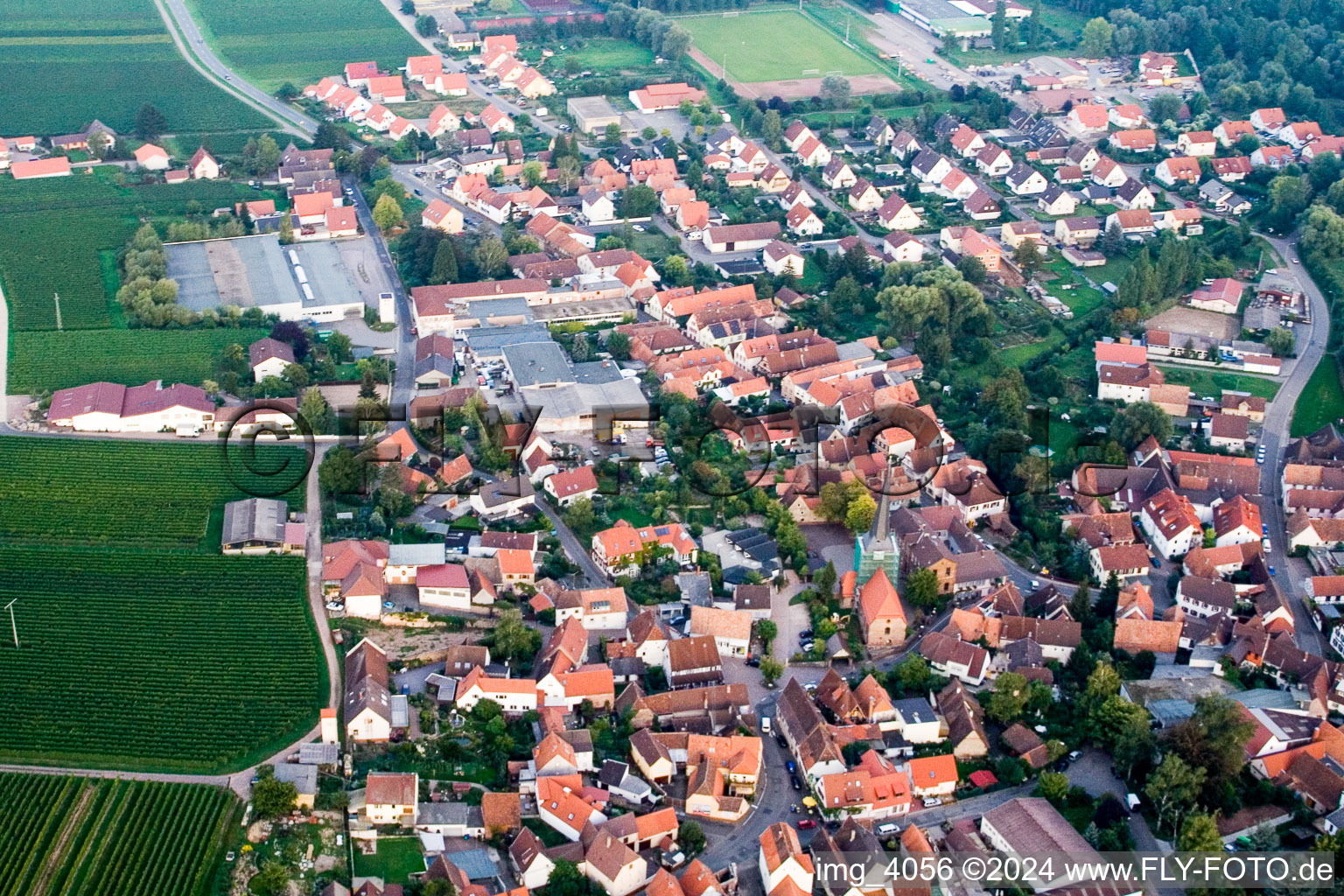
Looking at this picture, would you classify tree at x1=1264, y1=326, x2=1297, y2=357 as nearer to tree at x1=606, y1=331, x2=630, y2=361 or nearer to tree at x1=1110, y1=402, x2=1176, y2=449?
tree at x1=1110, y1=402, x2=1176, y2=449

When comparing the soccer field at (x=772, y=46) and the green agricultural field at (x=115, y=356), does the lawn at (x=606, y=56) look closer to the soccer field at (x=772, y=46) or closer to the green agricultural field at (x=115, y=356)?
the soccer field at (x=772, y=46)

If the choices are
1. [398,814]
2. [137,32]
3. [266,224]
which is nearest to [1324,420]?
[398,814]

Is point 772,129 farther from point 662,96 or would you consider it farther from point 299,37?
point 299,37

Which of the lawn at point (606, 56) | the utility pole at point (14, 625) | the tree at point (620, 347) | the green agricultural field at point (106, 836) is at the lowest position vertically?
the lawn at point (606, 56)

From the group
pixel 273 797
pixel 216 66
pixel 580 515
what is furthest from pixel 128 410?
pixel 216 66

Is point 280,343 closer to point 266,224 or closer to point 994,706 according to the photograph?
point 266,224

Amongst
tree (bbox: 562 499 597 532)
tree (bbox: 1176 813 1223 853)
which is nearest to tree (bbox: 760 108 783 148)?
tree (bbox: 562 499 597 532)

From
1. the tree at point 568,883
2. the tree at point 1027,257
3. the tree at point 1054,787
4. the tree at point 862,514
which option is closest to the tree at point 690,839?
the tree at point 568,883
